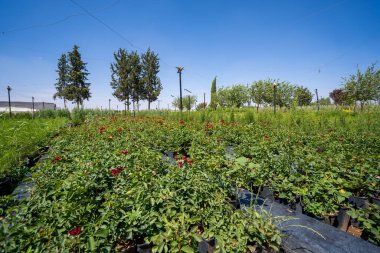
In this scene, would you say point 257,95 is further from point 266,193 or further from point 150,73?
point 266,193

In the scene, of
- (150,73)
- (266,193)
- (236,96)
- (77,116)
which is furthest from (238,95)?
(266,193)

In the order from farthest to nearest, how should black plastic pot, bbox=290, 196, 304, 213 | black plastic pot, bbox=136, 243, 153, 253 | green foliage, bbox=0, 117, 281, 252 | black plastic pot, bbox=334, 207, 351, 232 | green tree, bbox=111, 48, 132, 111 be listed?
1. green tree, bbox=111, 48, 132, 111
2. black plastic pot, bbox=290, 196, 304, 213
3. black plastic pot, bbox=334, 207, 351, 232
4. black plastic pot, bbox=136, 243, 153, 253
5. green foliage, bbox=0, 117, 281, 252

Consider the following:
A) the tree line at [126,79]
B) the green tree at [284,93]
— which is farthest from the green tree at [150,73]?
the green tree at [284,93]

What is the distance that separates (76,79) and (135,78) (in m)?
11.1

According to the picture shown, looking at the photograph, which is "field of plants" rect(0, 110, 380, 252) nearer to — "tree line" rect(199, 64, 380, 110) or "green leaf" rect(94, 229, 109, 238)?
Result: "green leaf" rect(94, 229, 109, 238)

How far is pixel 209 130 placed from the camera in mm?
7359

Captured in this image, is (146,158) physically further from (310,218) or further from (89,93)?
(89,93)

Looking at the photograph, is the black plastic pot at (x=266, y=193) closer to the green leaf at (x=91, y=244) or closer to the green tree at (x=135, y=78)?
the green leaf at (x=91, y=244)

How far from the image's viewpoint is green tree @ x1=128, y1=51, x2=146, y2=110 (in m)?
29.6

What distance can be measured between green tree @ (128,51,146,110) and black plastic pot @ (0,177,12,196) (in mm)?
28615

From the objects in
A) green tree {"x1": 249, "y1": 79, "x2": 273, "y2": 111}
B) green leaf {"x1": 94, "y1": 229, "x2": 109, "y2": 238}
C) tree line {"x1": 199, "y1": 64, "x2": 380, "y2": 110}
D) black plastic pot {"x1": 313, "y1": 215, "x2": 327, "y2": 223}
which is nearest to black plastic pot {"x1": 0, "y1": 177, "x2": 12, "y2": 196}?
green leaf {"x1": 94, "y1": 229, "x2": 109, "y2": 238}

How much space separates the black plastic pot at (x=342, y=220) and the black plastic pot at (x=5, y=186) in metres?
4.86

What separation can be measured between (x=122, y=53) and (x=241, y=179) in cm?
3176

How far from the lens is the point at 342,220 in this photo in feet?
7.39
